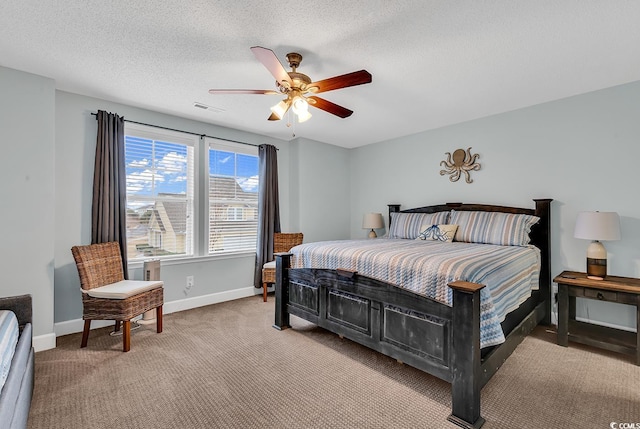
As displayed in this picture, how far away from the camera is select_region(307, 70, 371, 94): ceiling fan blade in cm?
205

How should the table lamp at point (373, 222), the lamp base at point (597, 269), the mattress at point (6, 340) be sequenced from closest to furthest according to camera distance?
the mattress at point (6, 340) < the lamp base at point (597, 269) < the table lamp at point (373, 222)

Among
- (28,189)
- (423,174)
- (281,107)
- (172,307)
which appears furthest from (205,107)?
(423,174)

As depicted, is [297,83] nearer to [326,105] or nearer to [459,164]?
[326,105]

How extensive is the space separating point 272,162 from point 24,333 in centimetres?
345

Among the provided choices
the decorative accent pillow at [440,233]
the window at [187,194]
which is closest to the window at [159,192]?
the window at [187,194]

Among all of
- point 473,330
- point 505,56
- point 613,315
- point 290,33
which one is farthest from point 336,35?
point 613,315

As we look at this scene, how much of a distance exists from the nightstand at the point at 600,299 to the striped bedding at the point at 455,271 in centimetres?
30

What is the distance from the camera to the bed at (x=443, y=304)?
5.90 ft

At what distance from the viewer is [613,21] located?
197 centimetres

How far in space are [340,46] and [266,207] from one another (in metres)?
2.83

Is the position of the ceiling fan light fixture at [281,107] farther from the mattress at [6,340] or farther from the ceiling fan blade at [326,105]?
the mattress at [6,340]

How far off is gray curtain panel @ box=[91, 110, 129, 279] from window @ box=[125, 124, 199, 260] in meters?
0.18

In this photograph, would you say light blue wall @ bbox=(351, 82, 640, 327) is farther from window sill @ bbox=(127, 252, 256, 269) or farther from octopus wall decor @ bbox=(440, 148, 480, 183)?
window sill @ bbox=(127, 252, 256, 269)

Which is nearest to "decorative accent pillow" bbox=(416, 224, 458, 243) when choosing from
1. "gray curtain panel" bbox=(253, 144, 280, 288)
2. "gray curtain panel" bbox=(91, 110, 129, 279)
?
"gray curtain panel" bbox=(253, 144, 280, 288)
